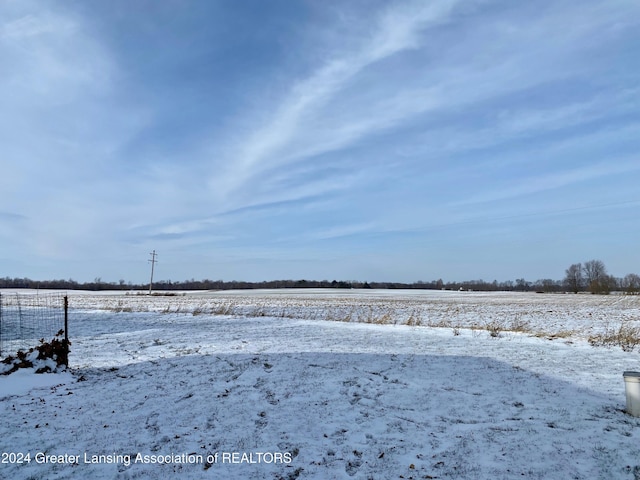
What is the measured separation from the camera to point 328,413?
6.54m

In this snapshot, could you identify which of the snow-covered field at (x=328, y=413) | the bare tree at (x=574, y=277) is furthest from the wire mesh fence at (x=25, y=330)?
the bare tree at (x=574, y=277)

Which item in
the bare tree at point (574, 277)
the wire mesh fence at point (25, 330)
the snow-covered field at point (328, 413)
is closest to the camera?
the snow-covered field at point (328, 413)

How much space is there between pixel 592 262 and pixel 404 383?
15138 centimetres

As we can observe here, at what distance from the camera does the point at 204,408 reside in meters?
6.89

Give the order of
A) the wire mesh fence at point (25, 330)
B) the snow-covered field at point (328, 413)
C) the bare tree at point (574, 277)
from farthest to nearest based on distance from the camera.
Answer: the bare tree at point (574, 277)
the wire mesh fence at point (25, 330)
the snow-covered field at point (328, 413)

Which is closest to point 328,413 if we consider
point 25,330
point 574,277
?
point 25,330

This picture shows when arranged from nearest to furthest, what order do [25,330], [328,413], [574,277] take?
1. [328,413]
2. [25,330]
3. [574,277]

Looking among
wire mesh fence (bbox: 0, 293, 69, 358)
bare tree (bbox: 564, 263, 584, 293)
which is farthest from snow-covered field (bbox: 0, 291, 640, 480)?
bare tree (bbox: 564, 263, 584, 293)

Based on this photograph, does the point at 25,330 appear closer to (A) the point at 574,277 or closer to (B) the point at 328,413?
(B) the point at 328,413

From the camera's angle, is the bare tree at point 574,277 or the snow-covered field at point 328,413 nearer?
the snow-covered field at point 328,413

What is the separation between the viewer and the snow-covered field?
4785mm

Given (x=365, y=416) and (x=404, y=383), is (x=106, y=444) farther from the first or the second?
(x=404, y=383)

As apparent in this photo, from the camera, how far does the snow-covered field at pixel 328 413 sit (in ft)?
15.7

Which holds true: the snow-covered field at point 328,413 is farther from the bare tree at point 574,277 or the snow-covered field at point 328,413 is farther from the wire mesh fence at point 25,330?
the bare tree at point 574,277
